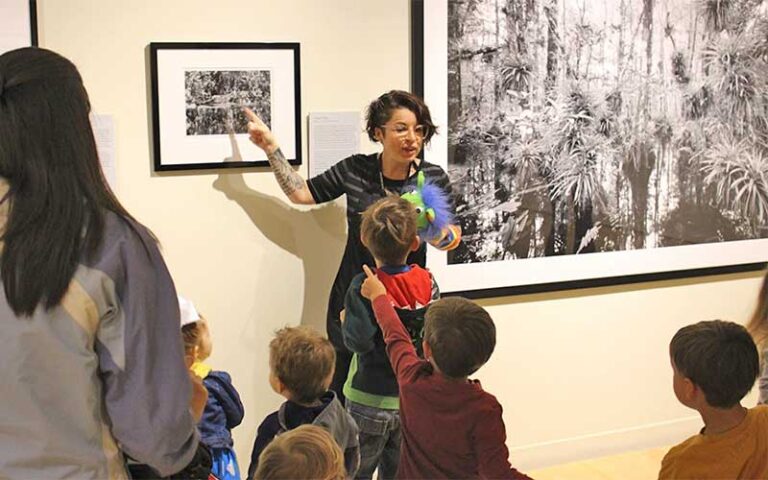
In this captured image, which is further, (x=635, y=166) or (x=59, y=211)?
(x=635, y=166)

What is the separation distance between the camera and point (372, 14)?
340 centimetres

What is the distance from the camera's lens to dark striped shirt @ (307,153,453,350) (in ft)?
10.5

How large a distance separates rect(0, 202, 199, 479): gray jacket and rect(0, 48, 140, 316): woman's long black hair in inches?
1.0

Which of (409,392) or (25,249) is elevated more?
(25,249)

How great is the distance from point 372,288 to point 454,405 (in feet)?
1.57

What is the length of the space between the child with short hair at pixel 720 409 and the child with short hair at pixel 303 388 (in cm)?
81

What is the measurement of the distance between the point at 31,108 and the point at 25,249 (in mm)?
230

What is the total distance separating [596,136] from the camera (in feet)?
12.5

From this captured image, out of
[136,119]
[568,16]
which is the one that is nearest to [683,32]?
[568,16]

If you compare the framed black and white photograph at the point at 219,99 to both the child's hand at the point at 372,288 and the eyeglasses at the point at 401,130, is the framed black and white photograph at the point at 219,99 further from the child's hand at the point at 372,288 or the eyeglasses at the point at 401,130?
the child's hand at the point at 372,288

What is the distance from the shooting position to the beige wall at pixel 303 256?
122 inches

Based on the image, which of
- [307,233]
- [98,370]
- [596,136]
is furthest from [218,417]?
[596,136]

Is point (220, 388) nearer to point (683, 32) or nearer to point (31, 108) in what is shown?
point (31, 108)

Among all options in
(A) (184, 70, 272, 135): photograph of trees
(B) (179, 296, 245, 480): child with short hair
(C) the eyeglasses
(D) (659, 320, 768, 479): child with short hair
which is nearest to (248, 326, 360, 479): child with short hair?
(B) (179, 296, 245, 480): child with short hair
